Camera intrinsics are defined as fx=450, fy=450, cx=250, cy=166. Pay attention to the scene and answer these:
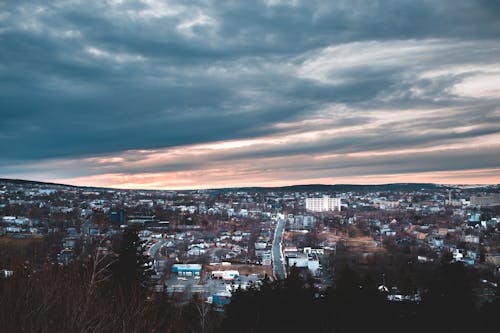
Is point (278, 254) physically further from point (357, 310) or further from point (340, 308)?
point (357, 310)

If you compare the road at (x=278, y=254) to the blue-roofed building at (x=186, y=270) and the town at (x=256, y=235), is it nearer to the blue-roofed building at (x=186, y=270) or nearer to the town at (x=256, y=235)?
the town at (x=256, y=235)

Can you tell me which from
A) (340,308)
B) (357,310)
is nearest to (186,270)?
(340,308)

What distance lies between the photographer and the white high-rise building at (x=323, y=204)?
7838 centimetres

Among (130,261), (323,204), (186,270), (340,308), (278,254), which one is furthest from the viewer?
(323,204)

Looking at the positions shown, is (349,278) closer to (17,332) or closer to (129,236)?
(129,236)

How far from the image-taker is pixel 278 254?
34.1 meters

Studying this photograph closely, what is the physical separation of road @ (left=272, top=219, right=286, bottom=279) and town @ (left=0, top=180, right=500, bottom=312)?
77 mm

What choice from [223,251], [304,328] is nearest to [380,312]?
[304,328]

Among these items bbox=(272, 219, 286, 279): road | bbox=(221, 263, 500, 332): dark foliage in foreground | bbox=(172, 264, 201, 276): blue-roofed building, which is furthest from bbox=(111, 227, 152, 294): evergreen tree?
bbox=(172, 264, 201, 276): blue-roofed building

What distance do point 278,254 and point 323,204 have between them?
48.2 meters

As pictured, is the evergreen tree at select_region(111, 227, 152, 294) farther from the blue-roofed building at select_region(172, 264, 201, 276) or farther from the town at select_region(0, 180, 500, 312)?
the blue-roofed building at select_region(172, 264, 201, 276)

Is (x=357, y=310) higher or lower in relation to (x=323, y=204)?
higher

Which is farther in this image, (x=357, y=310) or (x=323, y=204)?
(x=323, y=204)

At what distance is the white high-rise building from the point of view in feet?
257
